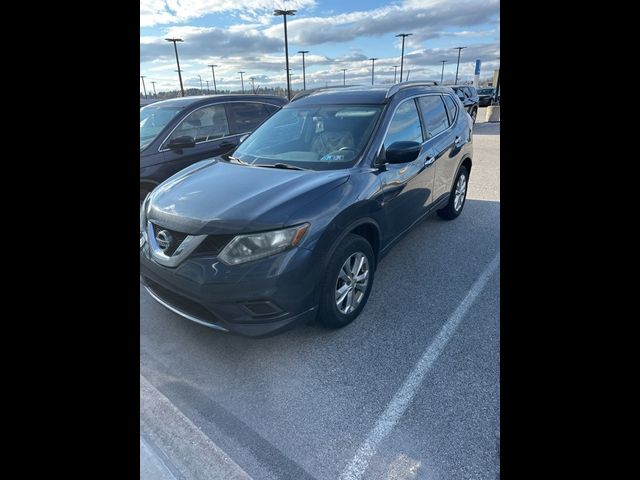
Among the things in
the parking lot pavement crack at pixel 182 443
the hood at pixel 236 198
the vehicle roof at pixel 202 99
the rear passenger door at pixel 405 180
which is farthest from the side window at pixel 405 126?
the vehicle roof at pixel 202 99

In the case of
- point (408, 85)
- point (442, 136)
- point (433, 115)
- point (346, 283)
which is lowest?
point (346, 283)

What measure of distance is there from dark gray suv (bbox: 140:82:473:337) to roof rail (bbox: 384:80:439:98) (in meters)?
0.03

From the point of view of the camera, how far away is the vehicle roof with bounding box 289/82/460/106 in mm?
3400

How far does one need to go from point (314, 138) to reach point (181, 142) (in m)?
2.68

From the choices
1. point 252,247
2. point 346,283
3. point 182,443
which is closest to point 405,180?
point 346,283

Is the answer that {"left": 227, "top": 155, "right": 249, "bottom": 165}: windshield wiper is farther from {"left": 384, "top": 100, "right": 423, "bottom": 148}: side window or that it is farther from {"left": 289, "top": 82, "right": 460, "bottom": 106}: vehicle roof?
{"left": 384, "top": 100, "right": 423, "bottom": 148}: side window

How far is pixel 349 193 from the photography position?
259 centimetres

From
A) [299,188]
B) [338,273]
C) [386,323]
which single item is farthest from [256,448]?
[299,188]

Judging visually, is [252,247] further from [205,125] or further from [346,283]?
[205,125]

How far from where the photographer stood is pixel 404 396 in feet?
7.34
